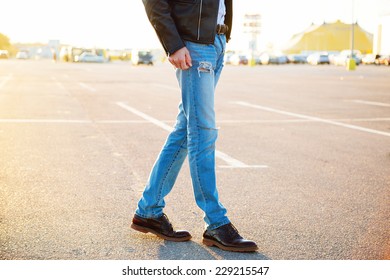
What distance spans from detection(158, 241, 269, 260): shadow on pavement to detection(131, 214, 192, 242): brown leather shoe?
0.25 ft

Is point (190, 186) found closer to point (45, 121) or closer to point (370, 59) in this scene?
point (45, 121)

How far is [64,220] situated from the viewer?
169 inches

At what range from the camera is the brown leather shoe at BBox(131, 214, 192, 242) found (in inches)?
151

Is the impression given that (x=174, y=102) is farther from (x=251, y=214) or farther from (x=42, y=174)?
(x=251, y=214)

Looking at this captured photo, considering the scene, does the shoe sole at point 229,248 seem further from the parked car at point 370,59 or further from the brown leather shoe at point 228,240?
the parked car at point 370,59

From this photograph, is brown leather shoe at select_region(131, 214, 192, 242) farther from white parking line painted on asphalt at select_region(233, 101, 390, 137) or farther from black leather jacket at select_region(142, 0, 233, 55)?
white parking line painted on asphalt at select_region(233, 101, 390, 137)

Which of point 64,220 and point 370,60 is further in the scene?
point 370,60

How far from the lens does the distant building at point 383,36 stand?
253 feet

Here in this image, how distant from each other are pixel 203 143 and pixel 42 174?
275 centimetres

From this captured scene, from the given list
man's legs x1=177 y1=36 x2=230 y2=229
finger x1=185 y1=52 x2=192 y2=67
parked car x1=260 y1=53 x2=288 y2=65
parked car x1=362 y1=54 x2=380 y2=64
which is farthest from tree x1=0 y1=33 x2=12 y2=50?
finger x1=185 y1=52 x2=192 y2=67

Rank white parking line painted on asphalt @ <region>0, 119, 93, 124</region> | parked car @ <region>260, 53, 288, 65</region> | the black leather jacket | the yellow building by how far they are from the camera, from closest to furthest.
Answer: the black leather jacket → white parking line painted on asphalt @ <region>0, 119, 93, 124</region> → parked car @ <region>260, 53, 288, 65</region> → the yellow building

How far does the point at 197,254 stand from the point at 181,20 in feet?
4.29

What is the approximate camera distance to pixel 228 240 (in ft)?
11.9

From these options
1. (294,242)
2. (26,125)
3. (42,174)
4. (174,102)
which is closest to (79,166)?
(42,174)
